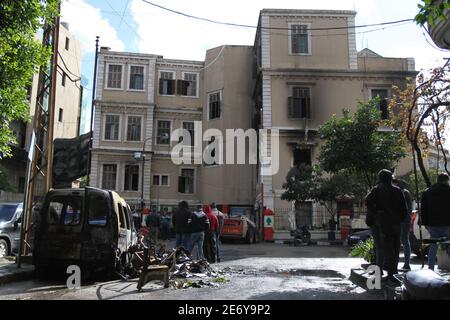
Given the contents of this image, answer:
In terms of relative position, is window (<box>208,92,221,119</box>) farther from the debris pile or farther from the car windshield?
the debris pile

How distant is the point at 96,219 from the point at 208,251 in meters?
4.63

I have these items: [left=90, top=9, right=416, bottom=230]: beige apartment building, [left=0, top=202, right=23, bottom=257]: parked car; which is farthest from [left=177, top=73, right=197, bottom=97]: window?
[left=0, top=202, right=23, bottom=257]: parked car

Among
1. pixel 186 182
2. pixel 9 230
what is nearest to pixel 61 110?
pixel 186 182

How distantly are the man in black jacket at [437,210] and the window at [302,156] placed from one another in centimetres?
2129

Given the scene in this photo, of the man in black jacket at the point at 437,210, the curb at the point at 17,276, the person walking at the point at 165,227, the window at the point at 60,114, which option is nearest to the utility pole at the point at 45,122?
the curb at the point at 17,276

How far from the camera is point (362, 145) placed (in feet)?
64.3

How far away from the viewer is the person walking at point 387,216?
7.07m

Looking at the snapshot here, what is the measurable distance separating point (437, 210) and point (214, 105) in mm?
27718

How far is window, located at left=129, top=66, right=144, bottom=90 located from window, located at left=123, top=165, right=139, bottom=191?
20.6 ft

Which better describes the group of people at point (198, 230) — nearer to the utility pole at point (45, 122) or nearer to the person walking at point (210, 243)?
the person walking at point (210, 243)

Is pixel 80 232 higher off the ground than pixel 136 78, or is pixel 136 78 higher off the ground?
pixel 136 78

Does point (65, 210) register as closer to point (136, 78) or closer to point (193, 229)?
point (193, 229)
